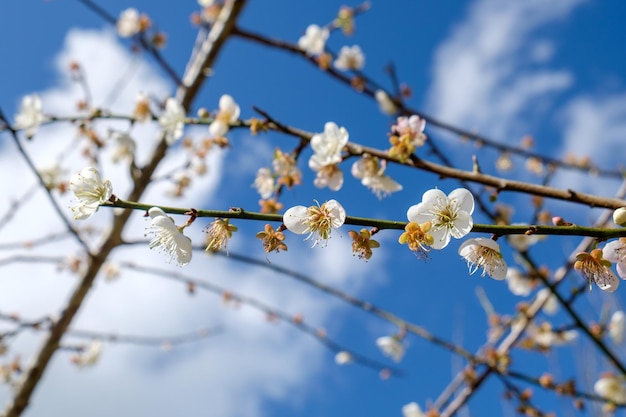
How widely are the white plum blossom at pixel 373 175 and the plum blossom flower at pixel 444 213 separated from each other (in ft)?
2.06

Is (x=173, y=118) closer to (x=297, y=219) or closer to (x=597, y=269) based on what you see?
(x=297, y=219)

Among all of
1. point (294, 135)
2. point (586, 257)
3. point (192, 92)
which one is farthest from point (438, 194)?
point (192, 92)

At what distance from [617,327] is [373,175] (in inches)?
105

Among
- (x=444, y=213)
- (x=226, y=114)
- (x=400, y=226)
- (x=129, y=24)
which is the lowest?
(x=400, y=226)

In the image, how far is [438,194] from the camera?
3.82 ft

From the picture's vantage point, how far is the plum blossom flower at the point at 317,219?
3.62 ft

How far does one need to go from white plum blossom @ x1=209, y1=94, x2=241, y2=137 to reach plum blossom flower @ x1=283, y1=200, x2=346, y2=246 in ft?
3.04

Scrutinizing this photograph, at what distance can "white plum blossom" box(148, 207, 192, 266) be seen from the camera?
1.06 meters

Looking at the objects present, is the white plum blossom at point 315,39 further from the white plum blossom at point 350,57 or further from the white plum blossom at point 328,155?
the white plum blossom at point 328,155

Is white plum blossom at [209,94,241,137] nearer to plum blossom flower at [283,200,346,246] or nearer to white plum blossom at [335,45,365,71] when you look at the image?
plum blossom flower at [283,200,346,246]

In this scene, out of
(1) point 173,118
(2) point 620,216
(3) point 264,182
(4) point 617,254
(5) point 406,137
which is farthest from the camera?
(1) point 173,118

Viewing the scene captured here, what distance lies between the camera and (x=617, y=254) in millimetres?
1127

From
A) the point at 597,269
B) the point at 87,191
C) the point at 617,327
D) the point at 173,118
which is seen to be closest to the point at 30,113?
the point at 173,118

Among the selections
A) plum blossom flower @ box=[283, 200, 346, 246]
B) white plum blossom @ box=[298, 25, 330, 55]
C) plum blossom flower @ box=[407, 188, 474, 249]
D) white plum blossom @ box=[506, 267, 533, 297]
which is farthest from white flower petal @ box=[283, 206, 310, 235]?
white plum blossom @ box=[298, 25, 330, 55]
